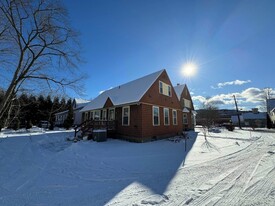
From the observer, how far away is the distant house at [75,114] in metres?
32.2

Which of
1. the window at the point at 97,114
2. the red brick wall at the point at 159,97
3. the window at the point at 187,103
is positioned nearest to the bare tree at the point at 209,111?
the window at the point at 187,103

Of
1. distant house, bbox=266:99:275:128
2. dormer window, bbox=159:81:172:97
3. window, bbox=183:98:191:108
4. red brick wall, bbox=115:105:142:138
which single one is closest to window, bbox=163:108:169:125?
dormer window, bbox=159:81:172:97

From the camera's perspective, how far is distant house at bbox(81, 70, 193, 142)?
13.1 metres

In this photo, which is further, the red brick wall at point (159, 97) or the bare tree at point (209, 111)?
the bare tree at point (209, 111)

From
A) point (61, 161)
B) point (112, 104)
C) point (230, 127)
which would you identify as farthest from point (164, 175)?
point (230, 127)

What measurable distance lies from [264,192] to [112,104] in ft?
43.1

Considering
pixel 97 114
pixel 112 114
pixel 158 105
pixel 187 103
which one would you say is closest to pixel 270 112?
pixel 187 103

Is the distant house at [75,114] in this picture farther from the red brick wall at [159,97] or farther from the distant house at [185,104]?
Result: the red brick wall at [159,97]

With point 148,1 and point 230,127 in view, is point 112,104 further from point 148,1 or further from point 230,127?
point 230,127

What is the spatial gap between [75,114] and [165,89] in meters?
23.3

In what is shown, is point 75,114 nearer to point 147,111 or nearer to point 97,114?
point 97,114

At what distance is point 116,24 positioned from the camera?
34.6 feet

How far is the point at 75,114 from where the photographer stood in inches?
1309

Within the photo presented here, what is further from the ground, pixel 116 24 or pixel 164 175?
pixel 116 24
